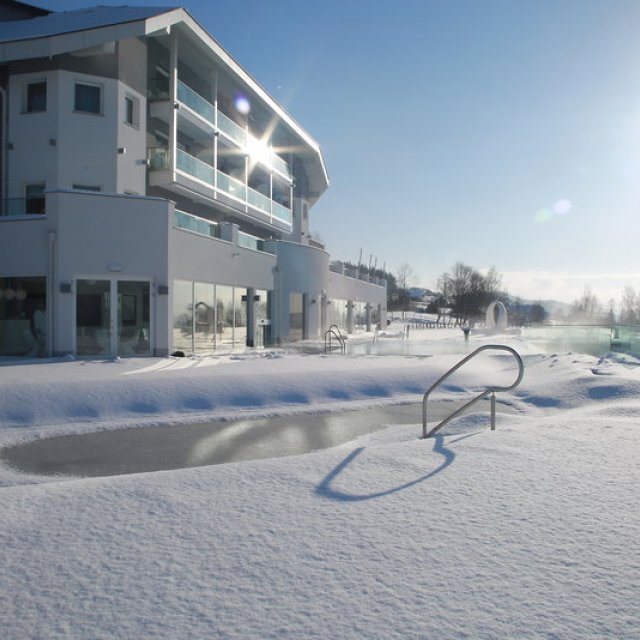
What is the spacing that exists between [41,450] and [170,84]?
664 inches

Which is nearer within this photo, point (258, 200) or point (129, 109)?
point (129, 109)

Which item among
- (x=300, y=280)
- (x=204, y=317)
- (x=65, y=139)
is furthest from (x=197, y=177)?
(x=300, y=280)

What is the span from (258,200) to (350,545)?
2676 centimetres

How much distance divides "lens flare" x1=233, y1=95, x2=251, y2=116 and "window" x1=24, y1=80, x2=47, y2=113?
11499 mm

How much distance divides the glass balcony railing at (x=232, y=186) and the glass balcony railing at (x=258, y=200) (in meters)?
0.74

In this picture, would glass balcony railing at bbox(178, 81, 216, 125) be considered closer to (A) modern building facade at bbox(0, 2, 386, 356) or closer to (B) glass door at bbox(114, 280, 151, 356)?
(A) modern building facade at bbox(0, 2, 386, 356)

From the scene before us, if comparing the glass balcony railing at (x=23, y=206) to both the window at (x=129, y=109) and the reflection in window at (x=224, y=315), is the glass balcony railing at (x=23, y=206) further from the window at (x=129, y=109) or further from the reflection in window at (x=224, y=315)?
the reflection in window at (x=224, y=315)

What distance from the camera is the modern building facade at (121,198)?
15469 millimetres

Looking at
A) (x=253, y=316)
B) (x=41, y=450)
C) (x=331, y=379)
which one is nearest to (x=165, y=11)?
(x=253, y=316)

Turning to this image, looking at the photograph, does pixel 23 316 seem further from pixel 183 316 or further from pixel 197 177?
pixel 197 177

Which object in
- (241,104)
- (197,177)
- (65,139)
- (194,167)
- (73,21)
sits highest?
(241,104)

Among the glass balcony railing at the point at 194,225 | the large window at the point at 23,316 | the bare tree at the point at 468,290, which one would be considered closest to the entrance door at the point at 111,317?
the large window at the point at 23,316

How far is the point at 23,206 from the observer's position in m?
16.6

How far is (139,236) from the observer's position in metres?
15.9
